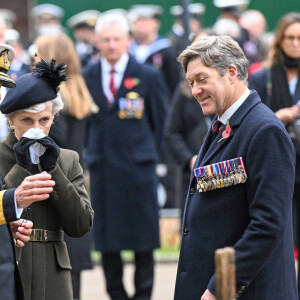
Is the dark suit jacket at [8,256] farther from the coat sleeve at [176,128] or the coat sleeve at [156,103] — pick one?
the coat sleeve at [156,103]

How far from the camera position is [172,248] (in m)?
11.0

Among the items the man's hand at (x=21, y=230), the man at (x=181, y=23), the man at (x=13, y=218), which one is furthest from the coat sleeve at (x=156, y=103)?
the man at (x=181, y=23)

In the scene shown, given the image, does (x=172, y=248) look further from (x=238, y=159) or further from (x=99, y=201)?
(x=238, y=159)

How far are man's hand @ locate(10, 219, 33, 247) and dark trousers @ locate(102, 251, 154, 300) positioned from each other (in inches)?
144

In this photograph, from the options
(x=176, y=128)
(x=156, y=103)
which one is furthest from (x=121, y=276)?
(x=156, y=103)

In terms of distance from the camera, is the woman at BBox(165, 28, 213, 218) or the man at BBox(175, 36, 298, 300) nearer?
the man at BBox(175, 36, 298, 300)

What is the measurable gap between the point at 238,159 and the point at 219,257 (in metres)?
1.07

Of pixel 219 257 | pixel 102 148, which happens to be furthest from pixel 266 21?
pixel 219 257

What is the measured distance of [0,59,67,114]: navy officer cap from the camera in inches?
185

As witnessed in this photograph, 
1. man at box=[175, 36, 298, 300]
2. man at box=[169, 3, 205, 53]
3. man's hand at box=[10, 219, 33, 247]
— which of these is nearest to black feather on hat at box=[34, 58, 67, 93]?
man at box=[175, 36, 298, 300]

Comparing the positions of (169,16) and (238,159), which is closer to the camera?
(238,159)

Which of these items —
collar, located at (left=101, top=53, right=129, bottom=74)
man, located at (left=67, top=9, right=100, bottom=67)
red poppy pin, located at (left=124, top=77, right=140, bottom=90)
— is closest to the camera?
red poppy pin, located at (left=124, top=77, right=140, bottom=90)

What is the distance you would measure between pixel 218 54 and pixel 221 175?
0.57 m

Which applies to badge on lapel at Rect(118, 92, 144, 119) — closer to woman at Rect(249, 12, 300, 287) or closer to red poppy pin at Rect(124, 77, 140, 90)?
red poppy pin at Rect(124, 77, 140, 90)
